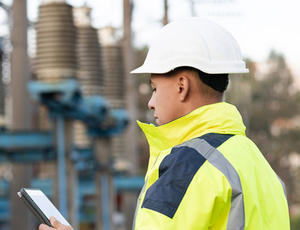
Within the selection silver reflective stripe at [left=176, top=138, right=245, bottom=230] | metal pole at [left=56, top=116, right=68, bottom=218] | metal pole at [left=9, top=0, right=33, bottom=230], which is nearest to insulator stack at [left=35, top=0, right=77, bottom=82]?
metal pole at [left=9, top=0, right=33, bottom=230]

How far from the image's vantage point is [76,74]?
1119cm

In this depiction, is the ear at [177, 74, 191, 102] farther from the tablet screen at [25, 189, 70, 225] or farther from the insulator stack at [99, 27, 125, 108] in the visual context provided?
the insulator stack at [99, 27, 125, 108]

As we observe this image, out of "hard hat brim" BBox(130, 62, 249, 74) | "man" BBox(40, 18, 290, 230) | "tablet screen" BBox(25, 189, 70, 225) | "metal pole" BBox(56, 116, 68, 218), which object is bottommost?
"metal pole" BBox(56, 116, 68, 218)

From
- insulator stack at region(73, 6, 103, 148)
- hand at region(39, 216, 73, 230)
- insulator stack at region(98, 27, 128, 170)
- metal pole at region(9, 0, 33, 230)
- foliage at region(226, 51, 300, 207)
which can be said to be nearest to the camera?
hand at region(39, 216, 73, 230)

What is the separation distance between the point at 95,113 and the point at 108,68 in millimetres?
2824

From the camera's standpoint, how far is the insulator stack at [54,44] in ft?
35.7

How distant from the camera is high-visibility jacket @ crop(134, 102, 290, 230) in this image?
2.31m

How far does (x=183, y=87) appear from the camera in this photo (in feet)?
8.40

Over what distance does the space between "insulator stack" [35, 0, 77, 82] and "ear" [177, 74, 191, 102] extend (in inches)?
330

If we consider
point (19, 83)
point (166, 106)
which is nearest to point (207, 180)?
point (166, 106)

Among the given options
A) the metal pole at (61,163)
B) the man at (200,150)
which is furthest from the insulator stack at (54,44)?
the man at (200,150)

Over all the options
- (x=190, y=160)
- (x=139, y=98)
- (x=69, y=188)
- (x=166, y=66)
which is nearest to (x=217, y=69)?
(x=166, y=66)

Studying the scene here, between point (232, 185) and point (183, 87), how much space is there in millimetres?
374

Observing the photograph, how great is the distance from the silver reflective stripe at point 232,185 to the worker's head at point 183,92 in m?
0.19
